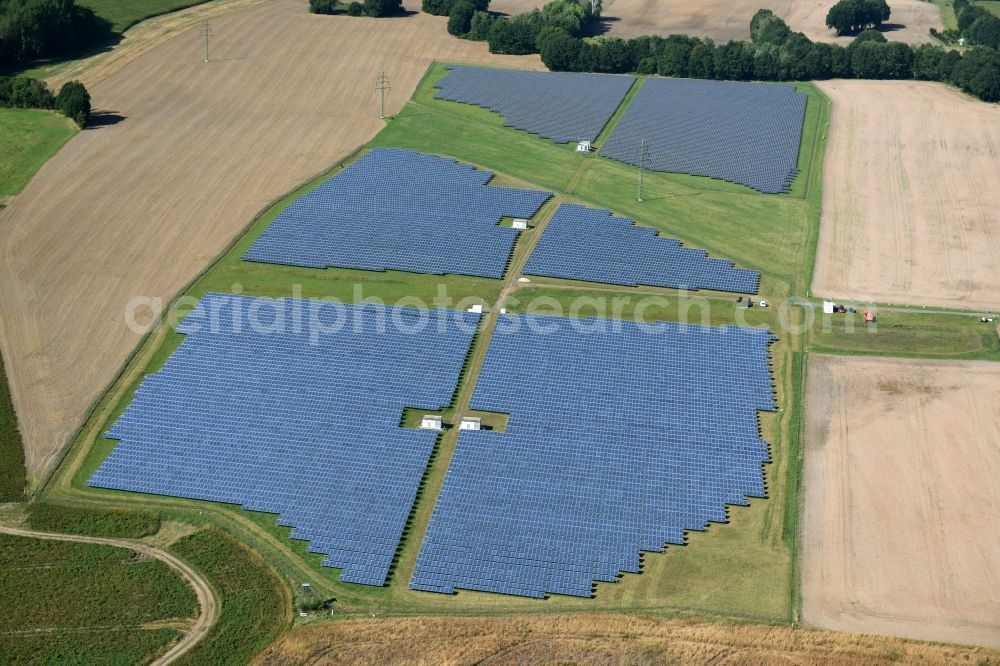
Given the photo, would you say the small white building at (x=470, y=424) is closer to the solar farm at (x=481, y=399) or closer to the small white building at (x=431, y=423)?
the solar farm at (x=481, y=399)

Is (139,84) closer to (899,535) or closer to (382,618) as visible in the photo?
(382,618)

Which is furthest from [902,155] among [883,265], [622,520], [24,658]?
[24,658]

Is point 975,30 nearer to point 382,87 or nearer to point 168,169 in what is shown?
point 382,87

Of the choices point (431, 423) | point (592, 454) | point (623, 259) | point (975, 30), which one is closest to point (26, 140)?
point (623, 259)

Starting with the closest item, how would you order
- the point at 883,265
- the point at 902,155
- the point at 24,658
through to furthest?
the point at 24,658 → the point at 883,265 → the point at 902,155

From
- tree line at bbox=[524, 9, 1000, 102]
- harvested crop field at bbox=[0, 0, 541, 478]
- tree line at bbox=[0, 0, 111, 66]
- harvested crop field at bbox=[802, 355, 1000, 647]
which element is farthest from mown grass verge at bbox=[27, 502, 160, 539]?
tree line at bbox=[524, 9, 1000, 102]

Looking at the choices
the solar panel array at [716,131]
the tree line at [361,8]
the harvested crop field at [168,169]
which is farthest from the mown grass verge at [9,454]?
the tree line at [361,8]
